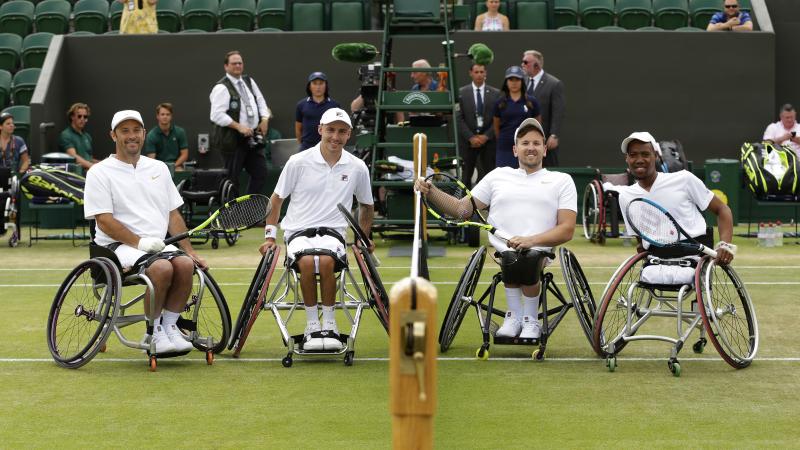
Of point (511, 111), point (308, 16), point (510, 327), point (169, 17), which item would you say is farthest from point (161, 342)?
point (169, 17)

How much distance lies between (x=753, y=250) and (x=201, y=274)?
8049 millimetres

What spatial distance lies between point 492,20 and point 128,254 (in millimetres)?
11450

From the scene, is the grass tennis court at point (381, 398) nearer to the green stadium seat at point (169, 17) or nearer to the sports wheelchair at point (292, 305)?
the sports wheelchair at point (292, 305)

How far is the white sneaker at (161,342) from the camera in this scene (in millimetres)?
7324

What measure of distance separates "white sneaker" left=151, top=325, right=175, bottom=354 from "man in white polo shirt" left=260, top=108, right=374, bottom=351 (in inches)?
28.8

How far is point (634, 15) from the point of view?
19156mm

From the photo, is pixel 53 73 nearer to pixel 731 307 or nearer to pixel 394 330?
pixel 731 307

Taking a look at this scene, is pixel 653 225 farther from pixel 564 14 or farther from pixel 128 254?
pixel 564 14

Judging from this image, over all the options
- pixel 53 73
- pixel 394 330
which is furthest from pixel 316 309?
pixel 53 73

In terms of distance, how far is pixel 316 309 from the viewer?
750 cm

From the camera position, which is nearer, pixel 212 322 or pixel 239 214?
pixel 239 214

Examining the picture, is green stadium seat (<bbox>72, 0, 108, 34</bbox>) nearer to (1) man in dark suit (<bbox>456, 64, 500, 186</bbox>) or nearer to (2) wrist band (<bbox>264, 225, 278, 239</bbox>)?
(1) man in dark suit (<bbox>456, 64, 500, 186</bbox>)

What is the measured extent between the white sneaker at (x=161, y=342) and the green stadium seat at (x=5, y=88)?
12.5 m

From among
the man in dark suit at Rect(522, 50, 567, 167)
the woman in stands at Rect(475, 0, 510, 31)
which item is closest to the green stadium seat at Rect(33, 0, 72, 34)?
the woman in stands at Rect(475, 0, 510, 31)
